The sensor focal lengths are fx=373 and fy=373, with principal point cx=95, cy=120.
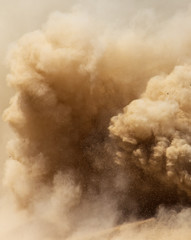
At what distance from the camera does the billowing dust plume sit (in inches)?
630

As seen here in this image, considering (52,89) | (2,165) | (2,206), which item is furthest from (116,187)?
(2,165)

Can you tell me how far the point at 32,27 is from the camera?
2667 cm

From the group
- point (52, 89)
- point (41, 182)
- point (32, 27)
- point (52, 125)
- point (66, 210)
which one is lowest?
point (66, 210)

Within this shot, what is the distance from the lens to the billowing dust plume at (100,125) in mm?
16000

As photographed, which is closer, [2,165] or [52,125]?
A: [52,125]

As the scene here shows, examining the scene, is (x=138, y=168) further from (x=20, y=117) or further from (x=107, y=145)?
(x=20, y=117)

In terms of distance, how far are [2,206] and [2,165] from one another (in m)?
3.58

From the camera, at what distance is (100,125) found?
60.1 ft

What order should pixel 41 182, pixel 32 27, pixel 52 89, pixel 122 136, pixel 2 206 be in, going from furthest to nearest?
pixel 32 27, pixel 2 206, pixel 41 182, pixel 52 89, pixel 122 136

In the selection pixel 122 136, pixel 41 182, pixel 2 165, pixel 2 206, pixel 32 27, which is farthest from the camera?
pixel 32 27

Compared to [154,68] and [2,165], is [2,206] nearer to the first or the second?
[2,165]

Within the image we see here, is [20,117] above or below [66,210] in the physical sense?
above

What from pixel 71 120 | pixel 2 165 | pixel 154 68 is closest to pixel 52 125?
pixel 71 120

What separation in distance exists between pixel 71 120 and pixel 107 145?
2.27 metres
